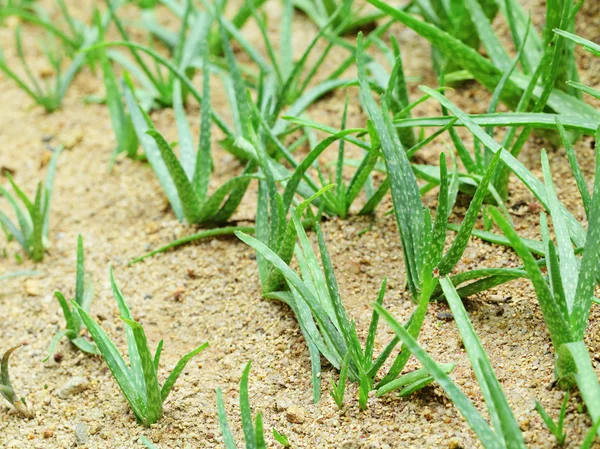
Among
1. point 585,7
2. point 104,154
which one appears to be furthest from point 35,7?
point 585,7

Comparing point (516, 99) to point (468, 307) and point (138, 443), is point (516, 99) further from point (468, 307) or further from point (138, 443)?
point (138, 443)

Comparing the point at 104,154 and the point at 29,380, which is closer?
the point at 29,380

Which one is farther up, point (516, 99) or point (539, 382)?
point (516, 99)

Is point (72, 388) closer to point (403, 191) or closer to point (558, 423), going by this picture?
point (403, 191)

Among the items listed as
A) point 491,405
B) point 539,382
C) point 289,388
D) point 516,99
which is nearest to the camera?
point 491,405

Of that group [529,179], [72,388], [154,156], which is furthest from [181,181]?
[529,179]

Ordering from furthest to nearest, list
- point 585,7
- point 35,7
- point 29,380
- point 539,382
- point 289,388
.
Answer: point 35,7 → point 585,7 → point 29,380 → point 289,388 → point 539,382
